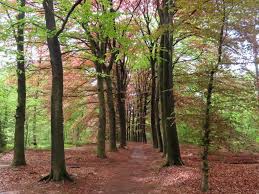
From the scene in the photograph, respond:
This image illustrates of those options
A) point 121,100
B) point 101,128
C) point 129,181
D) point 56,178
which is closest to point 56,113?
point 56,178

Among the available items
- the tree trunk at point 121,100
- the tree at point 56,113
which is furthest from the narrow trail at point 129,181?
the tree trunk at point 121,100

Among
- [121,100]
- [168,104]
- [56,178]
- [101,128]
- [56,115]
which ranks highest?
[121,100]

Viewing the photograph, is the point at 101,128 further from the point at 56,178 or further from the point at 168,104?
the point at 56,178

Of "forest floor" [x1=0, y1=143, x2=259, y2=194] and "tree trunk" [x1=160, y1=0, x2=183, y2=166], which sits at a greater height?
"tree trunk" [x1=160, y1=0, x2=183, y2=166]

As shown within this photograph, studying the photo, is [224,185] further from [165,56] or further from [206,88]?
[165,56]

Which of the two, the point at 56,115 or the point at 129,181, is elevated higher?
the point at 56,115

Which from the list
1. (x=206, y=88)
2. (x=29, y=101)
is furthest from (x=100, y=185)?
(x=29, y=101)

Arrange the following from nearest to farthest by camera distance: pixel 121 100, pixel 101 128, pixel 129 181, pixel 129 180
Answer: pixel 129 181, pixel 129 180, pixel 101 128, pixel 121 100

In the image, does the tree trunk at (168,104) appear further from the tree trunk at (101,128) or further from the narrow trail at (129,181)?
the tree trunk at (101,128)

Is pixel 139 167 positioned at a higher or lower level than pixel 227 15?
lower

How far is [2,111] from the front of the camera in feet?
89.6

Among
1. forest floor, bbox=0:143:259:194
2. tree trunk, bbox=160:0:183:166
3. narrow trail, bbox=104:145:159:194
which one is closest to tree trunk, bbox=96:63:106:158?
narrow trail, bbox=104:145:159:194

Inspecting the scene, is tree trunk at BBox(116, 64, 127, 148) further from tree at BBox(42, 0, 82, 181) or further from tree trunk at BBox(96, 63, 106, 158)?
tree at BBox(42, 0, 82, 181)

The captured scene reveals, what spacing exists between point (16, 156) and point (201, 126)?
28.4 feet
